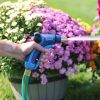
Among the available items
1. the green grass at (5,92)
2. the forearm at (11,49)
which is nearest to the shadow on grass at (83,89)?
the green grass at (5,92)

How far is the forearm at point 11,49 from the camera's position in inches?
96.7

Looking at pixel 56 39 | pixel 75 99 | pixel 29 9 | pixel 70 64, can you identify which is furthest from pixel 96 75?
pixel 56 39

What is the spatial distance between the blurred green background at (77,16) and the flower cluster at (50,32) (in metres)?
0.72

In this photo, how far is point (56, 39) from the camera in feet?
8.10

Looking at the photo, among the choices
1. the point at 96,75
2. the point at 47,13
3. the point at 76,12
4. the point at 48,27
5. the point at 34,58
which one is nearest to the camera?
the point at 34,58

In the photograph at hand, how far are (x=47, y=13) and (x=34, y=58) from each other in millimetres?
2582

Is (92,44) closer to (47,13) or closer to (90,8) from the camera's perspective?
(47,13)

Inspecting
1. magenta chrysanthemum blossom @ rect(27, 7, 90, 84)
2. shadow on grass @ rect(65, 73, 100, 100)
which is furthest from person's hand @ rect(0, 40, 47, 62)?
shadow on grass @ rect(65, 73, 100, 100)

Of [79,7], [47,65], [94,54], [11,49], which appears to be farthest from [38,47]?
[79,7]

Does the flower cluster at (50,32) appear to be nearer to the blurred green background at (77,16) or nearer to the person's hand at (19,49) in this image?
the blurred green background at (77,16)

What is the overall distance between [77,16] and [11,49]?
7.49 m

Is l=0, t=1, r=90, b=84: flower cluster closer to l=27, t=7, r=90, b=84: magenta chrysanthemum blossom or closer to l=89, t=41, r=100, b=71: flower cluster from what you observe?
l=27, t=7, r=90, b=84: magenta chrysanthemum blossom

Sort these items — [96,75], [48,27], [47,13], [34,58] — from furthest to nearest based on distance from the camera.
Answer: [96,75] → [47,13] → [48,27] → [34,58]

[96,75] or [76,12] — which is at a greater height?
[76,12]
